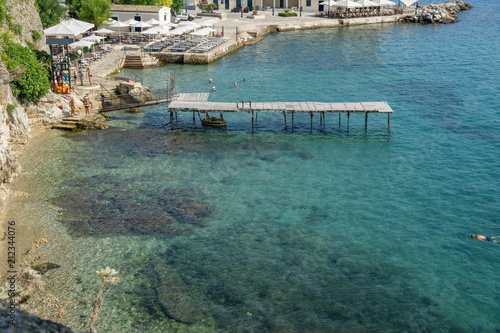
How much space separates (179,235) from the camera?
24.8 meters

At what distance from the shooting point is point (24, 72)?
36625mm

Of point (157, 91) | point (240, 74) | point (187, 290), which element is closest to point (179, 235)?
point (187, 290)

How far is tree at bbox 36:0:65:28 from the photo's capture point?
5894 cm

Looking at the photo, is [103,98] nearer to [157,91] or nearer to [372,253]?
[157,91]

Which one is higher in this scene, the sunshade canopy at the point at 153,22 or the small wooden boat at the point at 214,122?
the sunshade canopy at the point at 153,22

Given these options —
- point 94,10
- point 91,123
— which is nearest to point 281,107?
point 91,123

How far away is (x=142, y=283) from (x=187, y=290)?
212 centimetres

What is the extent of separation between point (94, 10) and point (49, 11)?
849cm

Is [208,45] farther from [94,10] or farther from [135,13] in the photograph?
[94,10]

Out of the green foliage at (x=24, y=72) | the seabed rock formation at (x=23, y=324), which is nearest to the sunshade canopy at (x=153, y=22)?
the green foliage at (x=24, y=72)

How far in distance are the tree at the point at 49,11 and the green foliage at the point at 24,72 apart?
23686 mm

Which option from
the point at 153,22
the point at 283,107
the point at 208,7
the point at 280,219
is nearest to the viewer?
the point at 280,219

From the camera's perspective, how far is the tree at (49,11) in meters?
58.9

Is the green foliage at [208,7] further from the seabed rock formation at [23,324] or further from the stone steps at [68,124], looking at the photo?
the seabed rock formation at [23,324]
